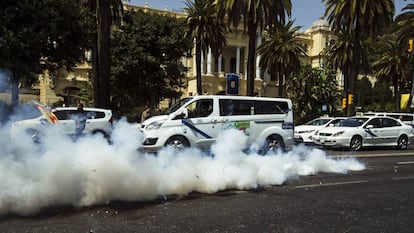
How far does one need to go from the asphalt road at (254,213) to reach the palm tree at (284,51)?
32156 mm

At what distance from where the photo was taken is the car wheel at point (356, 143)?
17.5m

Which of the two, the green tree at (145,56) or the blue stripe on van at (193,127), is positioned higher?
the green tree at (145,56)

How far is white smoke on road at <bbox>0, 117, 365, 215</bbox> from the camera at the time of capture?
20.1ft

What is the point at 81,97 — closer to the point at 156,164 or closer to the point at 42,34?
the point at 42,34

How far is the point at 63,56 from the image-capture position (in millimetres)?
22312

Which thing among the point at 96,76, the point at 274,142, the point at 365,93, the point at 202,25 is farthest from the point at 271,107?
the point at 365,93

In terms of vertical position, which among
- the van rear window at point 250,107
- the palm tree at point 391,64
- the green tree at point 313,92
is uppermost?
the palm tree at point 391,64

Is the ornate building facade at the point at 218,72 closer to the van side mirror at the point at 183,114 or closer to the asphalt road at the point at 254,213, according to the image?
the van side mirror at the point at 183,114

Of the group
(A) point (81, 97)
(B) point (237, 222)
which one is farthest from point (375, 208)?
(A) point (81, 97)

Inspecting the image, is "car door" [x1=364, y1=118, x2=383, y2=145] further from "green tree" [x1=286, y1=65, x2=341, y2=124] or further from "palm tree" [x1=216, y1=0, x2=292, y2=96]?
"green tree" [x1=286, y1=65, x2=341, y2=124]

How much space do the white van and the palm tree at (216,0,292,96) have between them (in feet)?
37.4

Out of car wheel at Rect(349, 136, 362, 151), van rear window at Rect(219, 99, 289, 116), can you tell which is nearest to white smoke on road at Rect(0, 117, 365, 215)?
van rear window at Rect(219, 99, 289, 116)

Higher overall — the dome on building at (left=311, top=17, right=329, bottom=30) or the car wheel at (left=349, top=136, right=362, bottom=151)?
the dome on building at (left=311, top=17, right=329, bottom=30)

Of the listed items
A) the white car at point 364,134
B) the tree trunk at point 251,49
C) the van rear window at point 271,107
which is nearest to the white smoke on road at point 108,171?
the van rear window at point 271,107
